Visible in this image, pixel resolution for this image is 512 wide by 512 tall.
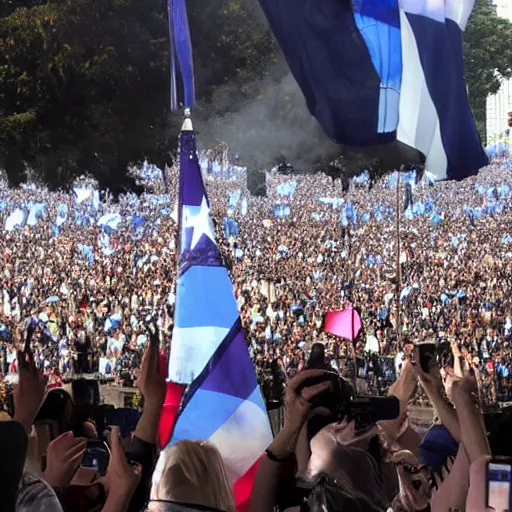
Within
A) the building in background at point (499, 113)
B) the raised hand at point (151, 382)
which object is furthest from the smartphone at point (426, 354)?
the building in background at point (499, 113)

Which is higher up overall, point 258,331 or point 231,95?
point 231,95

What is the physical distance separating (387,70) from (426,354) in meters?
4.11

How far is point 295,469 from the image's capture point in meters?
3.22

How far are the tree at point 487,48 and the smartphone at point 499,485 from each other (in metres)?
15.8

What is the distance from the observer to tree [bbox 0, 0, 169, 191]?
51.9 ft

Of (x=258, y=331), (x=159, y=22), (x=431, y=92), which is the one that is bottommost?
(x=258, y=331)

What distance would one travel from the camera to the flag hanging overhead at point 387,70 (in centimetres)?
752

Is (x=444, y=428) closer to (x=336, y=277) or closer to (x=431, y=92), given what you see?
(x=431, y=92)

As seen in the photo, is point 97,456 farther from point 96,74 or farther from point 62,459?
point 96,74

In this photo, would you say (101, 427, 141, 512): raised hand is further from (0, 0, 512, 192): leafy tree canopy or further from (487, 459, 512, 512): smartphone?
(0, 0, 512, 192): leafy tree canopy

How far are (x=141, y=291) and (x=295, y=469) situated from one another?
1371cm

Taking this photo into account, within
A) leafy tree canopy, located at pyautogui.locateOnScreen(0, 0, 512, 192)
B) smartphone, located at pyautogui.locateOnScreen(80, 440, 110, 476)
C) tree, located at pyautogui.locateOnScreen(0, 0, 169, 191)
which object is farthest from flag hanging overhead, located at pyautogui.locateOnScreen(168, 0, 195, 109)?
tree, located at pyautogui.locateOnScreen(0, 0, 169, 191)

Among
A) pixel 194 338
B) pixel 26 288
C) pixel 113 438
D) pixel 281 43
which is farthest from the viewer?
pixel 26 288

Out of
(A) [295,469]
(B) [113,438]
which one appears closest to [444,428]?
(A) [295,469]
